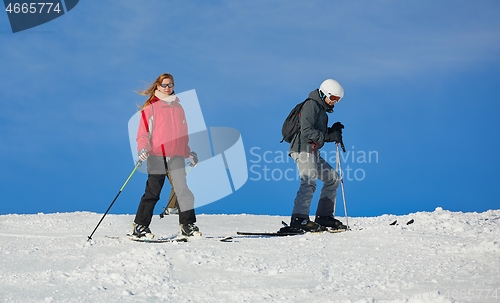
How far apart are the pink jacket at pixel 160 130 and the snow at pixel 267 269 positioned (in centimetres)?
152

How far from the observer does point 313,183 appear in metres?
8.81

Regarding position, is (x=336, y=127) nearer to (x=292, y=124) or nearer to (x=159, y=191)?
(x=292, y=124)

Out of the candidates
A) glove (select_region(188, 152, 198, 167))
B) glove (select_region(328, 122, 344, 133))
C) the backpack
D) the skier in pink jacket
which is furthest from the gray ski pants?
the skier in pink jacket

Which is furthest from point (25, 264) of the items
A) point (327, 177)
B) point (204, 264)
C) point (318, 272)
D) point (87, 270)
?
point (327, 177)

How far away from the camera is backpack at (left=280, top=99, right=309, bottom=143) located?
8828mm

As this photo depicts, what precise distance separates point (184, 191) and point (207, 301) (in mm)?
3917

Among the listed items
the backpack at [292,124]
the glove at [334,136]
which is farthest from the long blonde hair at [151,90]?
the glove at [334,136]

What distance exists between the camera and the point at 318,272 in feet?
18.2

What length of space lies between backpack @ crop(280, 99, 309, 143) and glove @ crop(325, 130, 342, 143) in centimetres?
60

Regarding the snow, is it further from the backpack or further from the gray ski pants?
the backpack

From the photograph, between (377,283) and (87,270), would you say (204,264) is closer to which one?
(87,270)

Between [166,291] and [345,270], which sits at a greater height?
[345,270]

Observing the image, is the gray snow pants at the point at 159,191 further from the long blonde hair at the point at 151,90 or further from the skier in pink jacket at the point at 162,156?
the long blonde hair at the point at 151,90

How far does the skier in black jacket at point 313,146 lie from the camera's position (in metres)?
8.65
